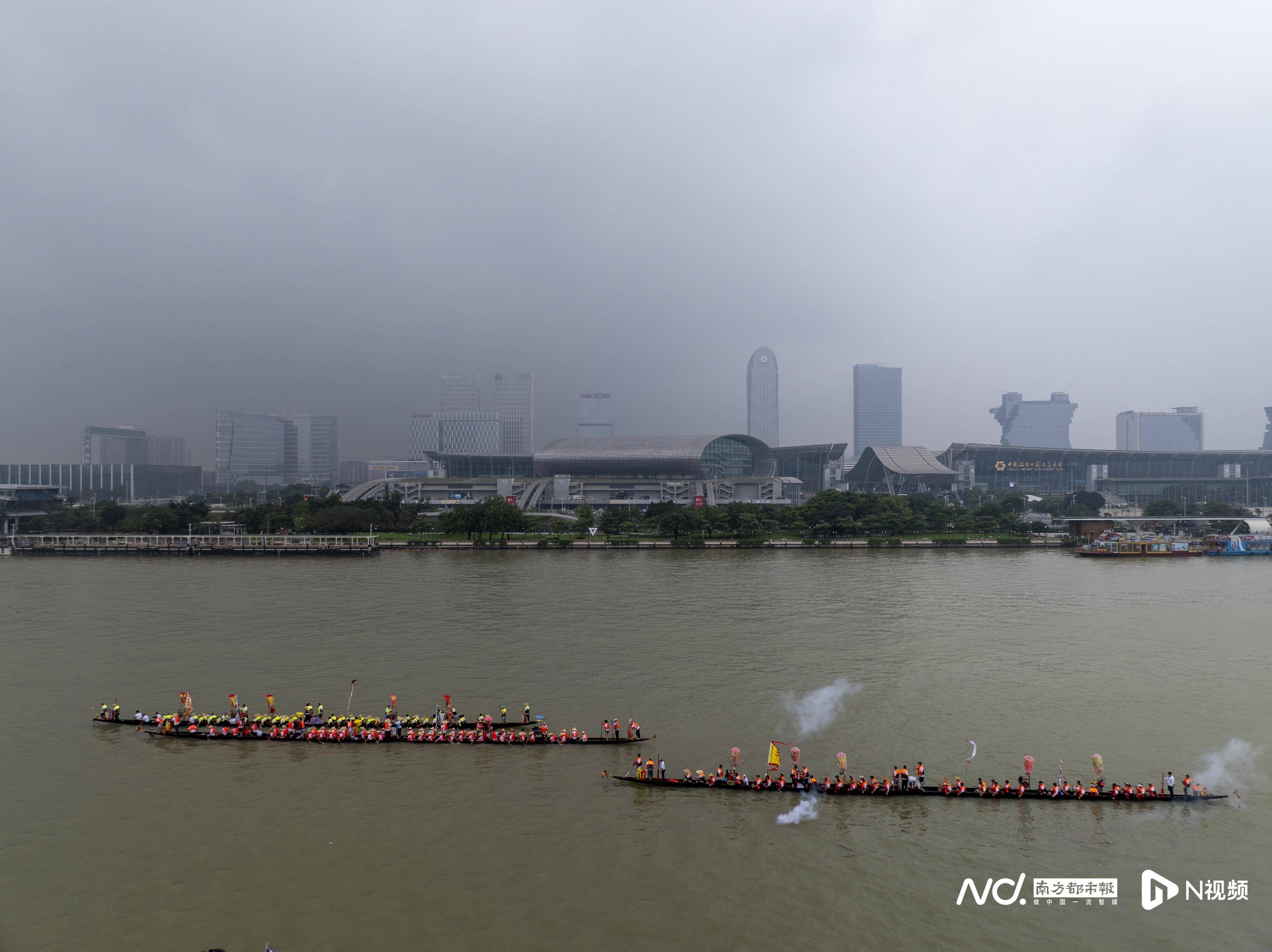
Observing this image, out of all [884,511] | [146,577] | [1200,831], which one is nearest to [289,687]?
[1200,831]

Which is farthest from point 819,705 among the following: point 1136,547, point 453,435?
point 453,435

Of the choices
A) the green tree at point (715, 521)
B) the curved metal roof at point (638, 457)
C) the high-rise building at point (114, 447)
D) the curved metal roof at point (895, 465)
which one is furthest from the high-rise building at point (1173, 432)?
the high-rise building at point (114, 447)

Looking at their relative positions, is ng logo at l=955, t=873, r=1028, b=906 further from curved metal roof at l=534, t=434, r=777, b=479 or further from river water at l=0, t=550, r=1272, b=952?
curved metal roof at l=534, t=434, r=777, b=479

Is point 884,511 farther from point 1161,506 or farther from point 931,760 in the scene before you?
point 931,760

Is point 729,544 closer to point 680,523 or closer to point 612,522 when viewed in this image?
point 680,523

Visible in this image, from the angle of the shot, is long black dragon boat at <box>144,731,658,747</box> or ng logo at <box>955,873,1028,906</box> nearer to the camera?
ng logo at <box>955,873,1028,906</box>

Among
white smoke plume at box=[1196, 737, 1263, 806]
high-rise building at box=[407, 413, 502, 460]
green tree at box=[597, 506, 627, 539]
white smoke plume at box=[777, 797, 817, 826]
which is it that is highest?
high-rise building at box=[407, 413, 502, 460]

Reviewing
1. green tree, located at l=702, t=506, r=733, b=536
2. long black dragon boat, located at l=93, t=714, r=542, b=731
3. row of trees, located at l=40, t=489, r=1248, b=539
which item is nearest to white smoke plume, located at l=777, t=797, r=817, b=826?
long black dragon boat, located at l=93, t=714, r=542, b=731
